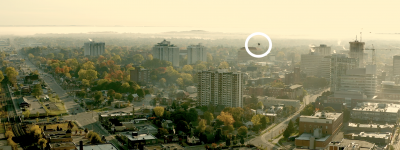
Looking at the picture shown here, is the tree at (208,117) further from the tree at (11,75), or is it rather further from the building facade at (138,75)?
the tree at (11,75)

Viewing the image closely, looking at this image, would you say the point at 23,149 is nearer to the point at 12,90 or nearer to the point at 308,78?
the point at 12,90

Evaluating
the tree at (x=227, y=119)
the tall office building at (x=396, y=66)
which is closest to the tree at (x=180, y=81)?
the tree at (x=227, y=119)

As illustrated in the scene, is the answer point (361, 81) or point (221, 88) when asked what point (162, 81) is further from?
point (361, 81)

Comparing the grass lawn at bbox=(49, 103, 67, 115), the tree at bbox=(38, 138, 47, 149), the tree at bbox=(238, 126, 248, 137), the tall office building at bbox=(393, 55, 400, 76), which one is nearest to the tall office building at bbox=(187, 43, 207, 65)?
the tall office building at bbox=(393, 55, 400, 76)

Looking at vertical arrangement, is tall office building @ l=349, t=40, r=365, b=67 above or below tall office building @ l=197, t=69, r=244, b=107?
above

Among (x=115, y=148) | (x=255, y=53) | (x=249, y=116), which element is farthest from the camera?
(x=255, y=53)

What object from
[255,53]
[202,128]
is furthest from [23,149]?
[255,53]

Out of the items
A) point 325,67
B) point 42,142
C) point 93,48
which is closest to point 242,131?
point 42,142

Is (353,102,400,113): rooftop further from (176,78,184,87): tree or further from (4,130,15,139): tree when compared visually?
(4,130,15,139): tree
